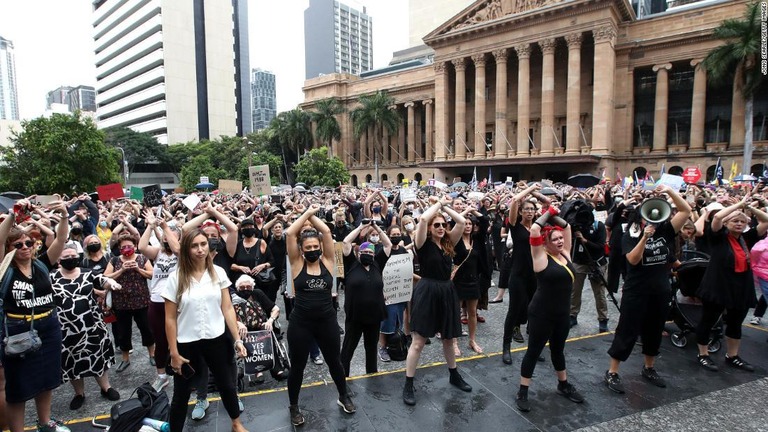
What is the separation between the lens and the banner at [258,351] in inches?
190

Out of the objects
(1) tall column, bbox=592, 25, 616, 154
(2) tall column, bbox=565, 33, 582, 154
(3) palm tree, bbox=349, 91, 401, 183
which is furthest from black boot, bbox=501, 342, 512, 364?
(3) palm tree, bbox=349, 91, 401, 183

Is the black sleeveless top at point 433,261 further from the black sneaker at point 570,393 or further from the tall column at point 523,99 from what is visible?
the tall column at point 523,99

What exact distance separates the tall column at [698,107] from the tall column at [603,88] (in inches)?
264

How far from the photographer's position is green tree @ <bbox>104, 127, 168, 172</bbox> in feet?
225

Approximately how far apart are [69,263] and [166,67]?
3677 inches

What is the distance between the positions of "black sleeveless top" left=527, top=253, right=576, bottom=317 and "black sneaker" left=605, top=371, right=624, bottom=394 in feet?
3.84

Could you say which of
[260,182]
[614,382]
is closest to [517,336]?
[614,382]

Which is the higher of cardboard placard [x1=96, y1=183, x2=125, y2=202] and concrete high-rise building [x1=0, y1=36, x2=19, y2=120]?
concrete high-rise building [x1=0, y1=36, x2=19, y2=120]

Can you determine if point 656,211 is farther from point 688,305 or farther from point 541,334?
point 688,305

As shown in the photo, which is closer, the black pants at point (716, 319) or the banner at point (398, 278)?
the black pants at point (716, 319)

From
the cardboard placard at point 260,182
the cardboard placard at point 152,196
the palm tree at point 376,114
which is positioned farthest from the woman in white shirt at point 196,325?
the palm tree at point 376,114

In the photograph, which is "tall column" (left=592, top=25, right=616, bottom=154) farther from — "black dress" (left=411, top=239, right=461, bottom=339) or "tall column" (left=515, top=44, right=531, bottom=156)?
"black dress" (left=411, top=239, right=461, bottom=339)

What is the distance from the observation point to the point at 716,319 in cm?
549

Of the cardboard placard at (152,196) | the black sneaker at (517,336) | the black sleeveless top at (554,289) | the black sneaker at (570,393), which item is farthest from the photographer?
the cardboard placard at (152,196)
